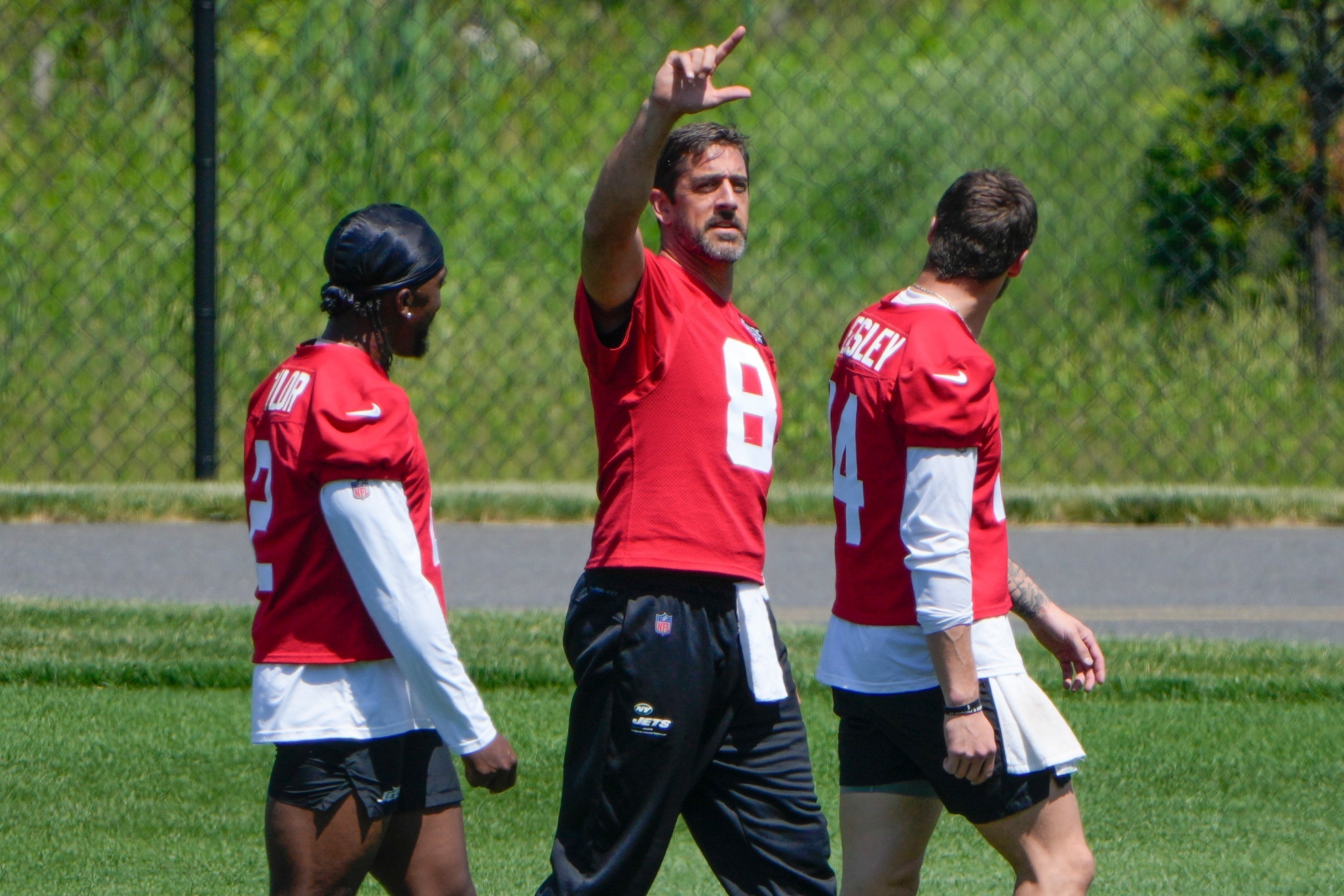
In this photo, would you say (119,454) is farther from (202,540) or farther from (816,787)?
(816,787)

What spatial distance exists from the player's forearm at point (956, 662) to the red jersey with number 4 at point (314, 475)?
0.94 m

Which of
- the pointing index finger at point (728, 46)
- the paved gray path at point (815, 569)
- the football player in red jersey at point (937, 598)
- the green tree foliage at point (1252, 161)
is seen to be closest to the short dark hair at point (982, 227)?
the football player in red jersey at point (937, 598)

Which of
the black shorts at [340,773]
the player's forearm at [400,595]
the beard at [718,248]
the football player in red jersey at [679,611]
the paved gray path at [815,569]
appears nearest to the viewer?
the player's forearm at [400,595]

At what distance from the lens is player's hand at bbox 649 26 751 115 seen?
2.60 meters

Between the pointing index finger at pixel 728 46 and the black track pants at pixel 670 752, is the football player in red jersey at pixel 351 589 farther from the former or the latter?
the pointing index finger at pixel 728 46

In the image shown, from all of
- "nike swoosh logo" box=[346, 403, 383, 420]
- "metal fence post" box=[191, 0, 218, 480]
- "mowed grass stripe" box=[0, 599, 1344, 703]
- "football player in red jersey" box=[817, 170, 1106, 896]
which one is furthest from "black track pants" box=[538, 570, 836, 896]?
"metal fence post" box=[191, 0, 218, 480]

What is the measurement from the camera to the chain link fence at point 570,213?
25.8ft

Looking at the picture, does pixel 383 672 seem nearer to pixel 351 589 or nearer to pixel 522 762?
pixel 351 589

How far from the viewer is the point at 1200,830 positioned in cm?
414

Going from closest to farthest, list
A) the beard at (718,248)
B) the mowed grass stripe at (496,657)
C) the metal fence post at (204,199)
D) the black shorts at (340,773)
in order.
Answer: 1. the black shorts at (340,773)
2. the beard at (718,248)
3. the mowed grass stripe at (496,657)
4. the metal fence post at (204,199)

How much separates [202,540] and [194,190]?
64.8 inches

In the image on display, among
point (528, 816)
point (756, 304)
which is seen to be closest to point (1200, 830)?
point (528, 816)

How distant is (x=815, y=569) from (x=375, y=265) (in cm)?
431

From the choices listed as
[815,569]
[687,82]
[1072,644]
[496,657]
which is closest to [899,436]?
[1072,644]
